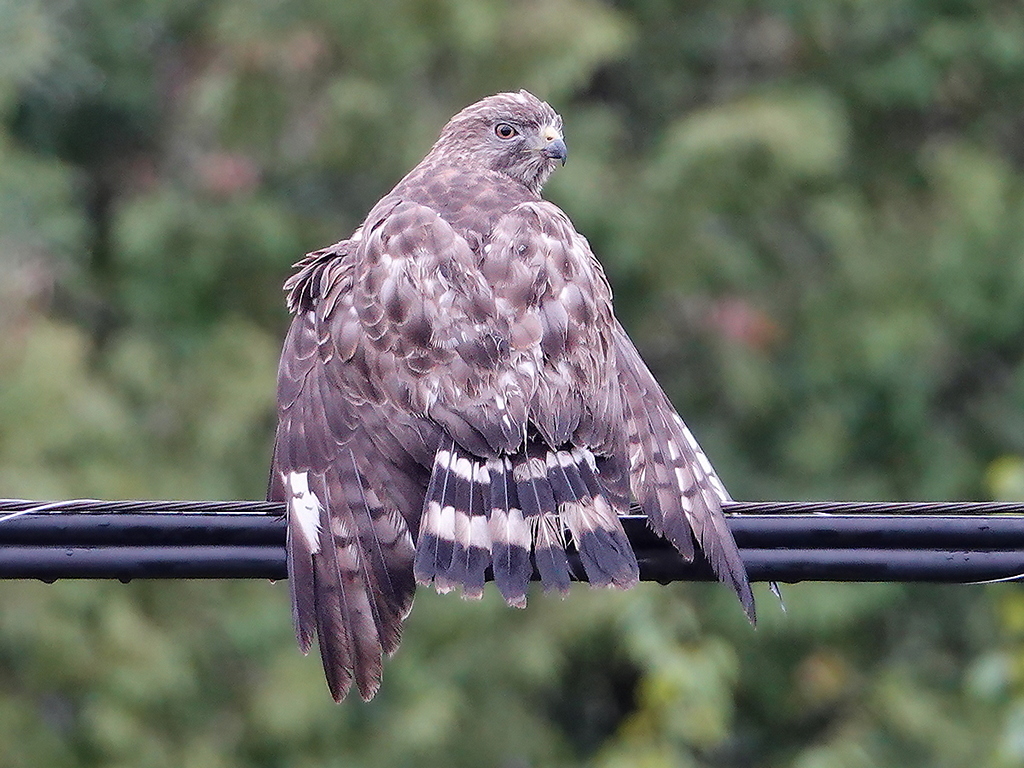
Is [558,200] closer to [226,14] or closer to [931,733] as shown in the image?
[226,14]

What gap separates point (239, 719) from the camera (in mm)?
10109

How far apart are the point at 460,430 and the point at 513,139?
2.38m

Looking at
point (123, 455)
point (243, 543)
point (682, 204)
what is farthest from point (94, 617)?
point (243, 543)

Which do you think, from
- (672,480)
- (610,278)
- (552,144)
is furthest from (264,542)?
(610,278)

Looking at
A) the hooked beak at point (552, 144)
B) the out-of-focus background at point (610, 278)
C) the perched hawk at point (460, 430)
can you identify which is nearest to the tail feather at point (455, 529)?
the perched hawk at point (460, 430)

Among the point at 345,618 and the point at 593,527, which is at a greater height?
the point at 593,527

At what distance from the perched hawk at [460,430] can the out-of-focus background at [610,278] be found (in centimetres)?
384

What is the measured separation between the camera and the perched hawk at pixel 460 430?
3.71 metres

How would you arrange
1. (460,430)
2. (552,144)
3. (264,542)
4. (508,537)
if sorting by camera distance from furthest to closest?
(552,144)
(460,430)
(508,537)
(264,542)

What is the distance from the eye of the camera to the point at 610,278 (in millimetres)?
11172

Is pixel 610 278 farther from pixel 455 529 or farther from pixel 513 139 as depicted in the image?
pixel 455 529

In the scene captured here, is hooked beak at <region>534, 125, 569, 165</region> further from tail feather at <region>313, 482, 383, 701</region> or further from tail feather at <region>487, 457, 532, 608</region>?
tail feather at <region>313, 482, 383, 701</region>

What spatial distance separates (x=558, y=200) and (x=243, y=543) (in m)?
7.54

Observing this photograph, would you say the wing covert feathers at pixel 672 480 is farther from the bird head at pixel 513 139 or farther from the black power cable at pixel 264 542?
the bird head at pixel 513 139
